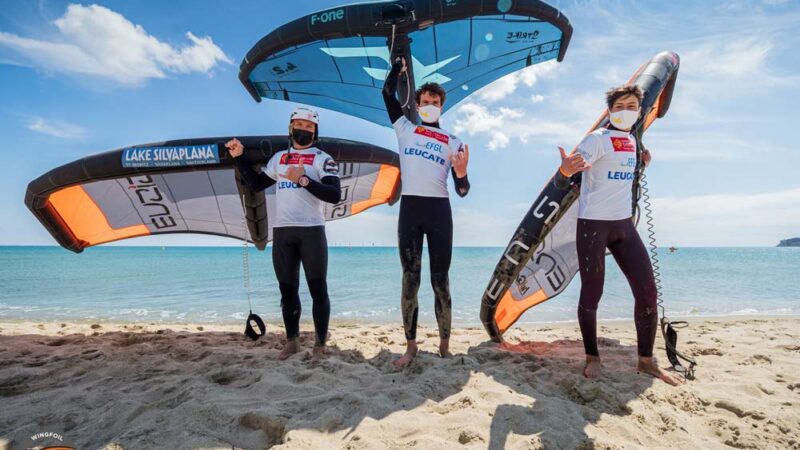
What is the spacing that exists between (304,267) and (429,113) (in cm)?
178

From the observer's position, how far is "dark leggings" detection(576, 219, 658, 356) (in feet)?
10.1

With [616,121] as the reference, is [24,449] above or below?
below

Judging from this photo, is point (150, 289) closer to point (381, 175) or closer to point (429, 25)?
point (381, 175)

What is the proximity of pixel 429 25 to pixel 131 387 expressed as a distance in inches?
181

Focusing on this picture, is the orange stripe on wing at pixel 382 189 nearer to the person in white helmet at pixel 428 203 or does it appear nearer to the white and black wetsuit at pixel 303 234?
the white and black wetsuit at pixel 303 234

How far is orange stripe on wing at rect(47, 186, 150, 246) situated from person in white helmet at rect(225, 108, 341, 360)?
3.48m

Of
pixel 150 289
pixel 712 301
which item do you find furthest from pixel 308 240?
pixel 150 289

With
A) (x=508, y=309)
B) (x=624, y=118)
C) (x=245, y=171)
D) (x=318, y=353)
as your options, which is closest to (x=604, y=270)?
(x=624, y=118)

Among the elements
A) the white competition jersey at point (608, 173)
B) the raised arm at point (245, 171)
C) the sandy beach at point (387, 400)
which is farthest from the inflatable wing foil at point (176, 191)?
the white competition jersey at point (608, 173)

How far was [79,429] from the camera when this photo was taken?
7.32 ft

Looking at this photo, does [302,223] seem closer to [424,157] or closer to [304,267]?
[304,267]

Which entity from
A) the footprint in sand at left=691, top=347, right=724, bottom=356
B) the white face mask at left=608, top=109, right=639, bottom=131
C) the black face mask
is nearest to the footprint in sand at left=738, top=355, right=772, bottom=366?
the footprint in sand at left=691, top=347, right=724, bottom=356

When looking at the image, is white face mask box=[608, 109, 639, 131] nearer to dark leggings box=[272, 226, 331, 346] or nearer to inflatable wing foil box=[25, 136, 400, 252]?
dark leggings box=[272, 226, 331, 346]

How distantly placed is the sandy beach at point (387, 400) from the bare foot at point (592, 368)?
71mm
